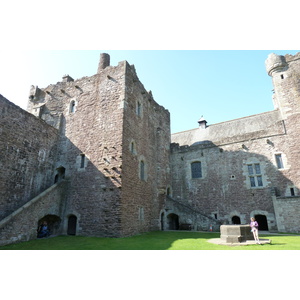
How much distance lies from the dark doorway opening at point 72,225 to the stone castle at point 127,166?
63 mm

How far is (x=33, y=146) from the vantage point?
46.2 ft

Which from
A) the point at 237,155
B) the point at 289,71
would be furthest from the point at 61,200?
the point at 289,71

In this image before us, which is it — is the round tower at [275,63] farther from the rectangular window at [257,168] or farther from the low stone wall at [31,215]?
the low stone wall at [31,215]

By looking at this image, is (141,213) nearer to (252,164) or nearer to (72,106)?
(72,106)

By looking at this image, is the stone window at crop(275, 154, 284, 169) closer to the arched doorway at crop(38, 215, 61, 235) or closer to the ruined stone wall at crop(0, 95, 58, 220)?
the arched doorway at crop(38, 215, 61, 235)

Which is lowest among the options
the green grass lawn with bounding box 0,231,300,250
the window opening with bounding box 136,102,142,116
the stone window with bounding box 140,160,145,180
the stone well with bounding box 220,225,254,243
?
the green grass lawn with bounding box 0,231,300,250

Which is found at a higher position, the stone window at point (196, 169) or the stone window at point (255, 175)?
the stone window at point (196, 169)

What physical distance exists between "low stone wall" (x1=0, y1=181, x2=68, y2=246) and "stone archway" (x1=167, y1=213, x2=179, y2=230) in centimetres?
890

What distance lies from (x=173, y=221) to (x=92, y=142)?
1009cm

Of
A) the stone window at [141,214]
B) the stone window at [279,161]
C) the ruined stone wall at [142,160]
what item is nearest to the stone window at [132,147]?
the ruined stone wall at [142,160]

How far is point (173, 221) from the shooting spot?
1897cm

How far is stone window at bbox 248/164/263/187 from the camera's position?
1762cm

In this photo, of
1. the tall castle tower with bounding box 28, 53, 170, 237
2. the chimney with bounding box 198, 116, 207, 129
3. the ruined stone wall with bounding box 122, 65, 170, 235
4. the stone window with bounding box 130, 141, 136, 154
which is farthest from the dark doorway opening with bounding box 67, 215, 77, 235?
the chimney with bounding box 198, 116, 207, 129

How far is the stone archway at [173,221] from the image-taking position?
1846 cm
